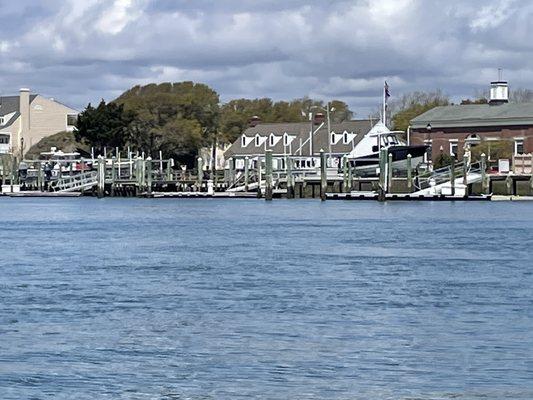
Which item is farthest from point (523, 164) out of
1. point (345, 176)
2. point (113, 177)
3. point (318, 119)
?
point (318, 119)

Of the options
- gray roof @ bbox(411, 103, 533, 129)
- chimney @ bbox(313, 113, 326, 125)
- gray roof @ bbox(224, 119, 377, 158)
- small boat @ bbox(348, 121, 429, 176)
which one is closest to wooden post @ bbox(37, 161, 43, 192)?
gray roof @ bbox(224, 119, 377, 158)

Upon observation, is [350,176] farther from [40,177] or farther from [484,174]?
[40,177]

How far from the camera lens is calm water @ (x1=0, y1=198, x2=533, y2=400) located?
22766mm

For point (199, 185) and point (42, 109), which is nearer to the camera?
point (199, 185)

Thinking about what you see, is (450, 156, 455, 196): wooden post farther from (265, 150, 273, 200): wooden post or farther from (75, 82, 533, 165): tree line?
(75, 82, 533, 165): tree line

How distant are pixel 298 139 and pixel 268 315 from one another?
369 feet

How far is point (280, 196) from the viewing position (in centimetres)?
10594

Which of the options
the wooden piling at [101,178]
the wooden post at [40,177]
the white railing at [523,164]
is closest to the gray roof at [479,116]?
the white railing at [523,164]

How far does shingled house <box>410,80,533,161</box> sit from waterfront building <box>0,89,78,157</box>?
50.4 m

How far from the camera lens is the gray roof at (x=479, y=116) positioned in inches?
4889

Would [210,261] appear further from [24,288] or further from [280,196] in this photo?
[280,196]

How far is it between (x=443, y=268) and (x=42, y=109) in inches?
5069

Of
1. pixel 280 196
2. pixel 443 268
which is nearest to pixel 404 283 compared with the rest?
pixel 443 268

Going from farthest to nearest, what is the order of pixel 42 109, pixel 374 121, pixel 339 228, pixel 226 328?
pixel 42 109, pixel 374 121, pixel 339 228, pixel 226 328
